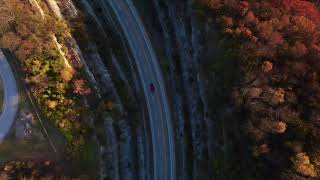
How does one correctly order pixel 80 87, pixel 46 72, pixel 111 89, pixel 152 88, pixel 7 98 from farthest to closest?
pixel 152 88 → pixel 111 89 → pixel 7 98 → pixel 80 87 → pixel 46 72

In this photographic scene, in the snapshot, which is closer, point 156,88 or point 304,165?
point 304,165

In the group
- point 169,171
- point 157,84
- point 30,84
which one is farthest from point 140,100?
point 30,84

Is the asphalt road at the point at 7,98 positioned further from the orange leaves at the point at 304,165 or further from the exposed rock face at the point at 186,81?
the orange leaves at the point at 304,165

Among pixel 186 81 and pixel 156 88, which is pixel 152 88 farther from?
pixel 186 81

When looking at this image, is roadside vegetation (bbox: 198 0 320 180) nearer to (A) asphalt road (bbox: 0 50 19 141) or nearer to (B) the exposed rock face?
(B) the exposed rock face

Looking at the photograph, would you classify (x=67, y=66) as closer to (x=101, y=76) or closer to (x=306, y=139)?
(x=101, y=76)

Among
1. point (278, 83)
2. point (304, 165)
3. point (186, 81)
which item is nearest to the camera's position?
point (304, 165)

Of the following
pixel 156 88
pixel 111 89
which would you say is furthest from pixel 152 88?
pixel 111 89
